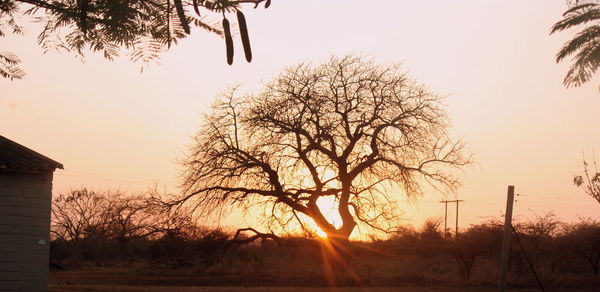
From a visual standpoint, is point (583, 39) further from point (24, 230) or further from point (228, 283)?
point (228, 283)

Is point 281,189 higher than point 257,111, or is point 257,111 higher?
point 257,111

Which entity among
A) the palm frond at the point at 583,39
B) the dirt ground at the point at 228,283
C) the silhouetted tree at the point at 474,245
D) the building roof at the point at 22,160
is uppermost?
the palm frond at the point at 583,39

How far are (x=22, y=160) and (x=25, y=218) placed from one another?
4.91 ft

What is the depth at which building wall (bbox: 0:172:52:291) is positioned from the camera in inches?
734

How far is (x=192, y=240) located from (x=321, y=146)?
22.4ft

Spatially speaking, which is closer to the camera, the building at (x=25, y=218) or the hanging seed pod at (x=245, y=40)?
the hanging seed pod at (x=245, y=40)

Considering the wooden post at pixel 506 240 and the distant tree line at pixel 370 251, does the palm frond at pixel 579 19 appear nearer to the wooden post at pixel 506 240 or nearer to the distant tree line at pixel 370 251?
the wooden post at pixel 506 240

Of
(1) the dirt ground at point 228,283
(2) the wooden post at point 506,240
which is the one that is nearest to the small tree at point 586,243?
(1) the dirt ground at point 228,283

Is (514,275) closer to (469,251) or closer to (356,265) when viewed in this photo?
(469,251)

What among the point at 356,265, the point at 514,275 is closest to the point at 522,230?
the point at 514,275

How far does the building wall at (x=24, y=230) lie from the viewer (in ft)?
61.2

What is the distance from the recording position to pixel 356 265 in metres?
35.5

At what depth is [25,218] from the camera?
62.1ft

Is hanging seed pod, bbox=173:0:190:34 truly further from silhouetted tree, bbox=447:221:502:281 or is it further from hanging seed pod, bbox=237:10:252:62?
silhouetted tree, bbox=447:221:502:281
